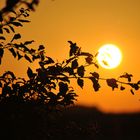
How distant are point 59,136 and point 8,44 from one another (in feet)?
4.70

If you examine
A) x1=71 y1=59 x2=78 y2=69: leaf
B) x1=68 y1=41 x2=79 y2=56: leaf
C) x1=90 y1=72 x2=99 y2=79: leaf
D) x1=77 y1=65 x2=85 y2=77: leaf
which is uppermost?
x1=68 y1=41 x2=79 y2=56: leaf

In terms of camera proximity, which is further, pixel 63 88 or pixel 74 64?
pixel 74 64

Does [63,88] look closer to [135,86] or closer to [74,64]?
[74,64]

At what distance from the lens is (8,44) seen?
5.25 m

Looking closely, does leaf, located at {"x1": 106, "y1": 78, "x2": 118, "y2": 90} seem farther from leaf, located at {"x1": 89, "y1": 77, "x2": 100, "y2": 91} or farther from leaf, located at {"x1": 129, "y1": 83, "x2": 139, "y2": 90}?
leaf, located at {"x1": 129, "y1": 83, "x2": 139, "y2": 90}

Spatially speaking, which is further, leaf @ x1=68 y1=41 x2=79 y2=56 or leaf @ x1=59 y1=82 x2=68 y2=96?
leaf @ x1=68 y1=41 x2=79 y2=56

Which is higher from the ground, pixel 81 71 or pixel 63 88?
pixel 81 71

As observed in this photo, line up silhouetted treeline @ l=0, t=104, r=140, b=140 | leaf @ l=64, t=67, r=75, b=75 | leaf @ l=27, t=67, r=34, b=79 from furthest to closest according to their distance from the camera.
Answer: leaf @ l=27, t=67, r=34, b=79, leaf @ l=64, t=67, r=75, b=75, silhouetted treeline @ l=0, t=104, r=140, b=140

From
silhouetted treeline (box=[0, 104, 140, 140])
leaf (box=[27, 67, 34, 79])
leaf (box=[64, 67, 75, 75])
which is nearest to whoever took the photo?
silhouetted treeline (box=[0, 104, 140, 140])

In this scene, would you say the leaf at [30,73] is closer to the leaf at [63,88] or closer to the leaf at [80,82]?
the leaf at [63,88]

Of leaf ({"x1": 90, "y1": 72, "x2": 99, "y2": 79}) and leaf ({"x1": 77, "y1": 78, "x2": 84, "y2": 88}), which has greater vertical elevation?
leaf ({"x1": 90, "y1": 72, "x2": 99, "y2": 79})

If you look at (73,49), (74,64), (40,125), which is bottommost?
(40,125)

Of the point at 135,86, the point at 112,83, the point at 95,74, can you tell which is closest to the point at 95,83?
the point at 95,74

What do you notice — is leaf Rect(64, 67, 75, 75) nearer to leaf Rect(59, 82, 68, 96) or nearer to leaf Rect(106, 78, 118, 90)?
leaf Rect(59, 82, 68, 96)
